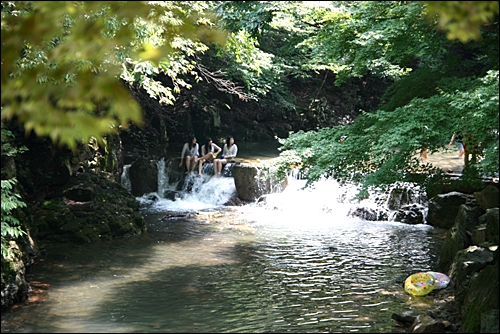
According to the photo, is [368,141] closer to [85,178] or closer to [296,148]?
[296,148]

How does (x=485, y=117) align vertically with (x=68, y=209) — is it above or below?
above

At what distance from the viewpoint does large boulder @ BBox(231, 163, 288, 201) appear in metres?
18.4

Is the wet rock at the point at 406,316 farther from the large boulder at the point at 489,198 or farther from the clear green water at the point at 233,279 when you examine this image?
the large boulder at the point at 489,198

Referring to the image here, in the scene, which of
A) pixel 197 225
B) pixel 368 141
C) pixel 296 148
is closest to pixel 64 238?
pixel 197 225

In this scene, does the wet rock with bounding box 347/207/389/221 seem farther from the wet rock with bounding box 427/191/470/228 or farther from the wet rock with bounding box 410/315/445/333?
the wet rock with bounding box 410/315/445/333

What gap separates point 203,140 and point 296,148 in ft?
53.2

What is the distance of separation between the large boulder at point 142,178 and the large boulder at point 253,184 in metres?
3.10

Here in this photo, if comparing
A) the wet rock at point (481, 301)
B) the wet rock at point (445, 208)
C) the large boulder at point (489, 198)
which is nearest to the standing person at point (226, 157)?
the wet rock at point (445, 208)

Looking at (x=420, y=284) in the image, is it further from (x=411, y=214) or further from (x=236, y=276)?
(x=411, y=214)

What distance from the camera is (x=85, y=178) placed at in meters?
14.3

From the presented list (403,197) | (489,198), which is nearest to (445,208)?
(403,197)

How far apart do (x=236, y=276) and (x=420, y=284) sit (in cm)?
303

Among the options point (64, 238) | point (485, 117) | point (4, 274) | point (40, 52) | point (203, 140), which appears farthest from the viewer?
point (203, 140)

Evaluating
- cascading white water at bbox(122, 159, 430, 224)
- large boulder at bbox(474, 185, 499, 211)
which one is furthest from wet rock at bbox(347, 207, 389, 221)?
large boulder at bbox(474, 185, 499, 211)
